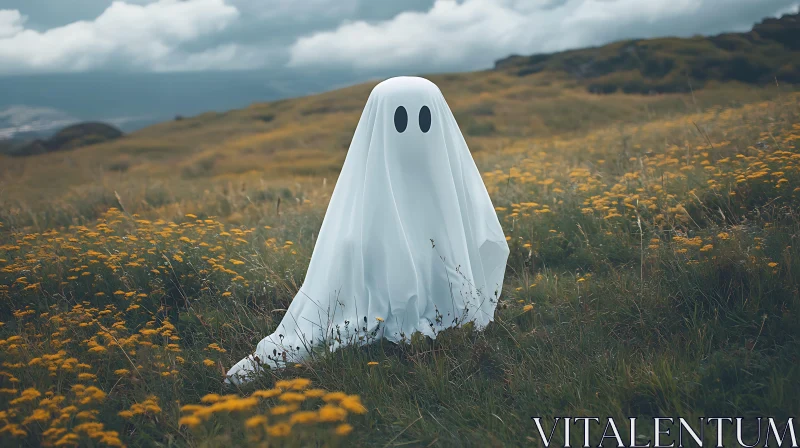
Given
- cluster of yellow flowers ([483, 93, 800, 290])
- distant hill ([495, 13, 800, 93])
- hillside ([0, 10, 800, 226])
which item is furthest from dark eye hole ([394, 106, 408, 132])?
distant hill ([495, 13, 800, 93])

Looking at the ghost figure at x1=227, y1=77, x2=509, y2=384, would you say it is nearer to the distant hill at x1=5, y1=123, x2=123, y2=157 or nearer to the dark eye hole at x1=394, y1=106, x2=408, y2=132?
the dark eye hole at x1=394, y1=106, x2=408, y2=132

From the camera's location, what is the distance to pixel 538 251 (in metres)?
5.04

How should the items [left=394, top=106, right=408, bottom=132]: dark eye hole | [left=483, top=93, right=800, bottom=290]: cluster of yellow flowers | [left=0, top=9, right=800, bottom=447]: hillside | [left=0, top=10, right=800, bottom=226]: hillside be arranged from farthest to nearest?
[left=0, top=10, right=800, bottom=226]: hillside < [left=483, top=93, right=800, bottom=290]: cluster of yellow flowers < [left=394, top=106, right=408, bottom=132]: dark eye hole < [left=0, top=9, right=800, bottom=447]: hillside

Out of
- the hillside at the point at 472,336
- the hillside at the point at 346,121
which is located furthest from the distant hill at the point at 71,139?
the hillside at the point at 472,336

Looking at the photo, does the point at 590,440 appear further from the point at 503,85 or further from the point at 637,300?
the point at 503,85

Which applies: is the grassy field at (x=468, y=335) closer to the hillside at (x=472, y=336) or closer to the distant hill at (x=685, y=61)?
the hillside at (x=472, y=336)

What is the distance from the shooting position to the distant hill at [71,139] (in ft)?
80.2

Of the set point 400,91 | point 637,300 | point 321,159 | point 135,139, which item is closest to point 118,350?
point 400,91

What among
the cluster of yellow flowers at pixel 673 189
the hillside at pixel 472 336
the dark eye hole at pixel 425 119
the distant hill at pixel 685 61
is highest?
the distant hill at pixel 685 61

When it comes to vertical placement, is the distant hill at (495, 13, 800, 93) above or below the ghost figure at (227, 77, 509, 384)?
above

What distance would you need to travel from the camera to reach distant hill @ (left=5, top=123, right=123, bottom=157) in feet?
80.2

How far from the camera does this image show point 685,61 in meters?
26.4

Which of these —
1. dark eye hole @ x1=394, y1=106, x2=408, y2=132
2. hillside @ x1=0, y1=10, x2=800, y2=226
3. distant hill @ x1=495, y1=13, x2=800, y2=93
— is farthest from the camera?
distant hill @ x1=495, y1=13, x2=800, y2=93

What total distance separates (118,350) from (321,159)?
14.2 metres
